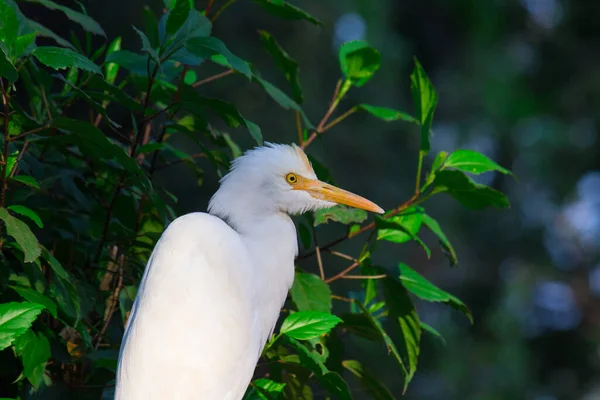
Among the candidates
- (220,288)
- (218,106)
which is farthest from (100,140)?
(220,288)

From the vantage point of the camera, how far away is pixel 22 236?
1381mm

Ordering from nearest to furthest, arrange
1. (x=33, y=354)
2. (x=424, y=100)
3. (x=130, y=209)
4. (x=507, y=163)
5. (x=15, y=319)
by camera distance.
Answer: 1. (x=15, y=319)
2. (x=33, y=354)
3. (x=424, y=100)
4. (x=130, y=209)
5. (x=507, y=163)

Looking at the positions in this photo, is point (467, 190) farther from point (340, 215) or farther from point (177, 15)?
point (177, 15)

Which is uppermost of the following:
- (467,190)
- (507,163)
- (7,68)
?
(7,68)

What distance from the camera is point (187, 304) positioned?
1.64 metres

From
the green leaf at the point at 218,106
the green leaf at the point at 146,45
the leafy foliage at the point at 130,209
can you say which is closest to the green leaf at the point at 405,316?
the leafy foliage at the point at 130,209

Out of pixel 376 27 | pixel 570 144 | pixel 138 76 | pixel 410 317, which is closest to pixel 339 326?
pixel 410 317

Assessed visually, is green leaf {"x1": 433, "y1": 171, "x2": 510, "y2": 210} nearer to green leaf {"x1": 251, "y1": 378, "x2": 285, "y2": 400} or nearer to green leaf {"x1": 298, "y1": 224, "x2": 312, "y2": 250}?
green leaf {"x1": 298, "y1": 224, "x2": 312, "y2": 250}

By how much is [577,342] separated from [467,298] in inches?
62.2

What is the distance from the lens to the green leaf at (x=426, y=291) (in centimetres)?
170

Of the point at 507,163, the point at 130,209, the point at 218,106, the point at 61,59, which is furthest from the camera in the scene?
the point at 507,163

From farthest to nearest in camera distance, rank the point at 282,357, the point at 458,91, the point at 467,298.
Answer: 1. the point at 458,91
2. the point at 467,298
3. the point at 282,357

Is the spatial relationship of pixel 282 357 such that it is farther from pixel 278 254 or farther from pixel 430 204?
pixel 430 204

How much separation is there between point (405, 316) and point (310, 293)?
0.19m
